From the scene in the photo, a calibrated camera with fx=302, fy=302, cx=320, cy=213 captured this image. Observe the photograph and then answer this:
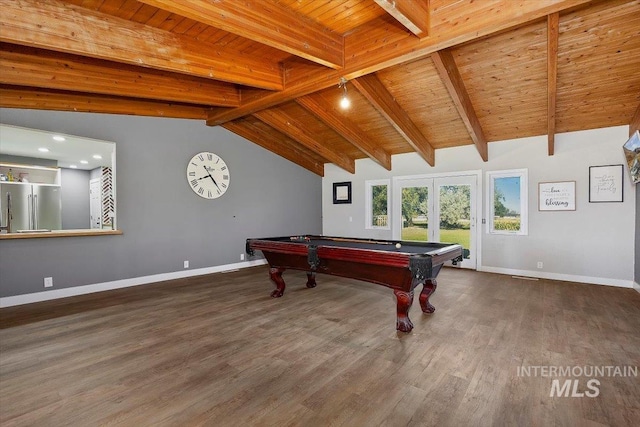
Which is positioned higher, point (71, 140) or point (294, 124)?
point (294, 124)

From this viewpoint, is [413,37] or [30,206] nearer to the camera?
[413,37]

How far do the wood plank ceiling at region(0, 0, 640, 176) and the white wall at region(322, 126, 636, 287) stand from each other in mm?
317

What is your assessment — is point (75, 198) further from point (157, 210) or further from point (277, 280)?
point (277, 280)

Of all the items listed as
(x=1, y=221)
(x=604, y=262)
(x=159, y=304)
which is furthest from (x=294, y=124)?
(x=604, y=262)

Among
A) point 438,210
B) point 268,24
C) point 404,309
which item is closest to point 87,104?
point 268,24

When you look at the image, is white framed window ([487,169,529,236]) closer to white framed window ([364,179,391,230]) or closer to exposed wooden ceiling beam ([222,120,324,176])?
white framed window ([364,179,391,230])

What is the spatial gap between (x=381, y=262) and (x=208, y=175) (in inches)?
168

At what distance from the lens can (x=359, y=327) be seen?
317 centimetres

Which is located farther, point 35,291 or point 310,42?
point 35,291

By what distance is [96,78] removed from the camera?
3.83 m

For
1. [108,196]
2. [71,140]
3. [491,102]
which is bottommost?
[108,196]

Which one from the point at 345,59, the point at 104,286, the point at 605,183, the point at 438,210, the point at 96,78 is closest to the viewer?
the point at 345,59

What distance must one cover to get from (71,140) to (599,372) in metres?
6.58

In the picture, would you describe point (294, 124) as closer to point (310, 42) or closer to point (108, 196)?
→ point (310, 42)
